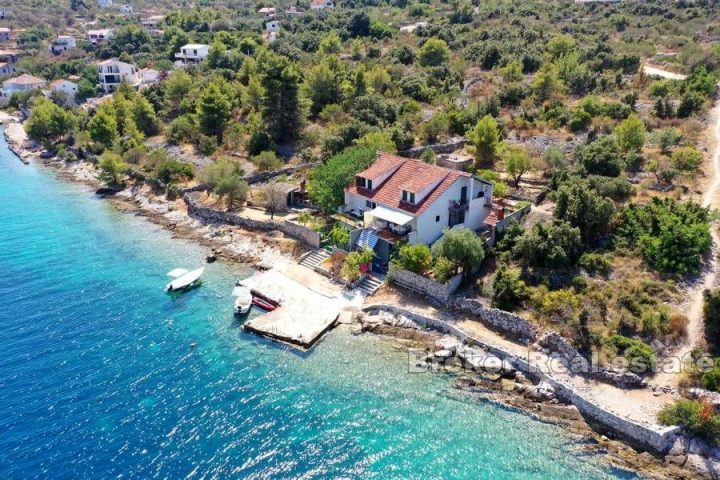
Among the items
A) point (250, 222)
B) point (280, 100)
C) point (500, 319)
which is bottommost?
point (500, 319)

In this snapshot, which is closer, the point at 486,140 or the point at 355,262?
the point at 355,262

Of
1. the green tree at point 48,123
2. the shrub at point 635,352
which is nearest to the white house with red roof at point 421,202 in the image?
the shrub at point 635,352

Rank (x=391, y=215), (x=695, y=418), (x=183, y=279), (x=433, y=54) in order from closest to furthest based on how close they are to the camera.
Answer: (x=695, y=418)
(x=391, y=215)
(x=183, y=279)
(x=433, y=54)

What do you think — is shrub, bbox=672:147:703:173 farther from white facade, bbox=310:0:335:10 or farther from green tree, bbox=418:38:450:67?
white facade, bbox=310:0:335:10

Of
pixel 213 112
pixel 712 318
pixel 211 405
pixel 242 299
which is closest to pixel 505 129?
pixel 712 318

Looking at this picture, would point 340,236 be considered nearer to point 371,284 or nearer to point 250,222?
point 371,284

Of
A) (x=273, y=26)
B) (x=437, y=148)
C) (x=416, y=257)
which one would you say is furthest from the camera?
(x=273, y=26)

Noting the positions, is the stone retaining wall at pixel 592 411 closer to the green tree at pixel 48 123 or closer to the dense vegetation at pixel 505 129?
the dense vegetation at pixel 505 129

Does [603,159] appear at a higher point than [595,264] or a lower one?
higher
